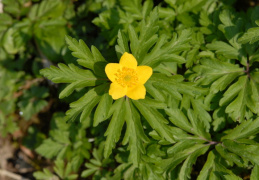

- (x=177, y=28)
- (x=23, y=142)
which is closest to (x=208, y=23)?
(x=177, y=28)

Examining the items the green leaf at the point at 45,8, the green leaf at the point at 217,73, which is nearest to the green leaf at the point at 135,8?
the green leaf at the point at 217,73

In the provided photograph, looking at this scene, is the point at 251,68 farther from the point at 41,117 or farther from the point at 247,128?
the point at 41,117

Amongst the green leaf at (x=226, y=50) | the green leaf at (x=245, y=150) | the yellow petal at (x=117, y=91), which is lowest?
the green leaf at (x=245, y=150)

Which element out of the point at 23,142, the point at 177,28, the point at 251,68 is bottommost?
the point at 23,142

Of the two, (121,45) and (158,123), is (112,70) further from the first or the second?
(158,123)

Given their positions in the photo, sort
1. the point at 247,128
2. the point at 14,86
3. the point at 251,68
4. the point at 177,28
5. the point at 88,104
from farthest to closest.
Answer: the point at 14,86, the point at 177,28, the point at 251,68, the point at 247,128, the point at 88,104

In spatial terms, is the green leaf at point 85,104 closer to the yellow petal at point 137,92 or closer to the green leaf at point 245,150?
the yellow petal at point 137,92
